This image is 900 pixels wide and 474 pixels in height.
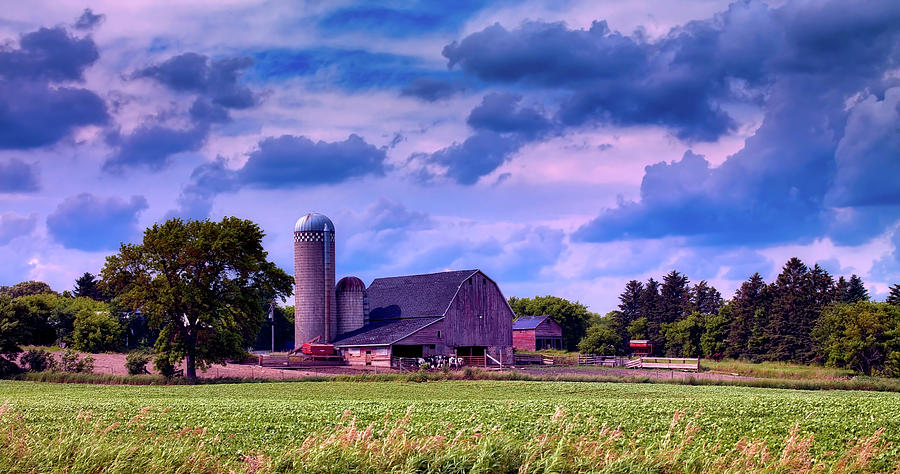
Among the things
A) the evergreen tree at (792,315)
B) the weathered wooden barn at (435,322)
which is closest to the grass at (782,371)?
the evergreen tree at (792,315)

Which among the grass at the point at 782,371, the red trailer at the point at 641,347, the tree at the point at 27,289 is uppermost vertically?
the tree at the point at 27,289

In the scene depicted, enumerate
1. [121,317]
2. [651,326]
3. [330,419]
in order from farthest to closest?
1. [651,326]
2. [121,317]
3. [330,419]

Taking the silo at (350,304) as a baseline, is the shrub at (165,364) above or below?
below

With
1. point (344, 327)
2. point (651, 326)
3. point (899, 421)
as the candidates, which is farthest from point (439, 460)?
point (651, 326)

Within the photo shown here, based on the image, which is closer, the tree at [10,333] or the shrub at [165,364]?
the shrub at [165,364]

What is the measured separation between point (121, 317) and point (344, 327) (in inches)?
834

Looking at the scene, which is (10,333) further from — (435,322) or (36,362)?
(435,322)

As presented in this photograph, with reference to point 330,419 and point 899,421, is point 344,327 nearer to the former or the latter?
point 330,419

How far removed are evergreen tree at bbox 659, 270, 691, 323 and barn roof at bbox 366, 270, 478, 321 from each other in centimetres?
4022

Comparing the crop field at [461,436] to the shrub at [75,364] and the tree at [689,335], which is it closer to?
the shrub at [75,364]

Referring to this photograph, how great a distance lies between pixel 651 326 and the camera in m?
96.4

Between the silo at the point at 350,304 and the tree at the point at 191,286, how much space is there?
54.8 feet

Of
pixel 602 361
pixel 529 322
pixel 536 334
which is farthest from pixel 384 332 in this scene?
pixel 529 322

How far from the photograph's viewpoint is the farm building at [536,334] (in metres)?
92.9
